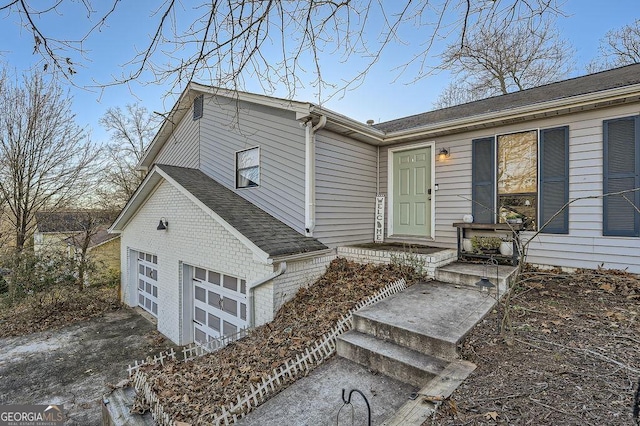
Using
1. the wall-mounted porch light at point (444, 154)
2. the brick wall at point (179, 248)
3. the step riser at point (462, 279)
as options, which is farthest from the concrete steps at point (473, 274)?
the brick wall at point (179, 248)

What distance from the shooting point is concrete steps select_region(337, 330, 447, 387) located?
3.20 m

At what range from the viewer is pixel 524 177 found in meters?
5.88

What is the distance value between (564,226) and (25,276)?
582 inches

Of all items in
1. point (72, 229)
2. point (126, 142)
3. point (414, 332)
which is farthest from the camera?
point (126, 142)

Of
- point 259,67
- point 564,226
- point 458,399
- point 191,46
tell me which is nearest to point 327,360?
point 458,399

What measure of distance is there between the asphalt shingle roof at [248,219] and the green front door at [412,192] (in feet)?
8.50

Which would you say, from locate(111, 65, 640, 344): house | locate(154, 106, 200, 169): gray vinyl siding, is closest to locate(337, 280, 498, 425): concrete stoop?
locate(111, 65, 640, 344): house

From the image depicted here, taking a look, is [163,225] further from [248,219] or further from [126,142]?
[126,142]

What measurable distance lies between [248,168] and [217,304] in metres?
3.30

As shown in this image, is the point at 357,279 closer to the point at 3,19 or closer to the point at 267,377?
the point at 267,377

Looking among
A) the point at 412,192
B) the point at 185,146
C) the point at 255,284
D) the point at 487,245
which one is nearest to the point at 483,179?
the point at 487,245

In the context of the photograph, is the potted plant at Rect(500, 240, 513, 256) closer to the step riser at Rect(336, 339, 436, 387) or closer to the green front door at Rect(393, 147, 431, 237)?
the green front door at Rect(393, 147, 431, 237)

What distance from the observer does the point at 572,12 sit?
8.33 ft

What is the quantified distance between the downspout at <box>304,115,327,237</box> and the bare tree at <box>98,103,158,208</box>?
1488 centimetres
